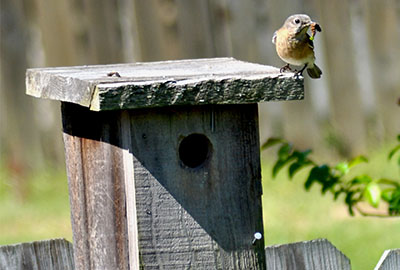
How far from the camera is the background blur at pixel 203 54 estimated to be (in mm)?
7824

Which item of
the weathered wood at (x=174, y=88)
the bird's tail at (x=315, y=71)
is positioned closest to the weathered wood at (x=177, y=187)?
the weathered wood at (x=174, y=88)

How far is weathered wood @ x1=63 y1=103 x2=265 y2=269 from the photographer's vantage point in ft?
8.31

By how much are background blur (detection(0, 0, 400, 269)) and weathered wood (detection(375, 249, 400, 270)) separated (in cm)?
467

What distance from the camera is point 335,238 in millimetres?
5980

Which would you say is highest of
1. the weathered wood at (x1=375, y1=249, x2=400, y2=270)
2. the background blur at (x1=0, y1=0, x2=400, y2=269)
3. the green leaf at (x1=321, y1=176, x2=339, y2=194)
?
the background blur at (x1=0, y1=0, x2=400, y2=269)

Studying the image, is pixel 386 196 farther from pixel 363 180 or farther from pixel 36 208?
pixel 36 208

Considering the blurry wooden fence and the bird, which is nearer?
the bird

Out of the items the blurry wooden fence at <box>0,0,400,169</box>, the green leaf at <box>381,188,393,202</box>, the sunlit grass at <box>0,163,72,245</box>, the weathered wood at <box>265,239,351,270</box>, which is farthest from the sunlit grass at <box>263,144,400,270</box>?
the weathered wood at <box>265,239,351,270</box>

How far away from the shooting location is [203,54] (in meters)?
7.84

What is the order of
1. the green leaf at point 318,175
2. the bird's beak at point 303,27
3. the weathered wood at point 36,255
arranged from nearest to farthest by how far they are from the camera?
the weathered wood at point 36,255
the green leaf at point 318,175
the bird's beak at point 303,27

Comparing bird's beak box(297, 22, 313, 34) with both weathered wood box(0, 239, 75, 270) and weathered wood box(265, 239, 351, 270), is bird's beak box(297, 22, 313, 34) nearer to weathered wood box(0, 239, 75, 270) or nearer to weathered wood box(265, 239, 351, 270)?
weathered wood box(265, 239, 351, 270)

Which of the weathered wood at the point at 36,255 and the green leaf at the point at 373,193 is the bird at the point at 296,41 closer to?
the green leaf at the point at 373,193

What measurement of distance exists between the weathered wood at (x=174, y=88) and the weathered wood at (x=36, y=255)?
2.10 feet

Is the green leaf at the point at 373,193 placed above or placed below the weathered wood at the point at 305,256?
above
